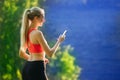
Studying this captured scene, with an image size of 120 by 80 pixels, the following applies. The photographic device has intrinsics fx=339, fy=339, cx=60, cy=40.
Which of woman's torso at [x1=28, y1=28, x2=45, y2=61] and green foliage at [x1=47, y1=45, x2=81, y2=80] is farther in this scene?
green foliage at [x1=47, y1=45, x2=81, y2=80]

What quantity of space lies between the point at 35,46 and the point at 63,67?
5.01ft

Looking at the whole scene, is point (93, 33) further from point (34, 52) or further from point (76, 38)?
point (34, 52)

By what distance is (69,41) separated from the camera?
4.07m

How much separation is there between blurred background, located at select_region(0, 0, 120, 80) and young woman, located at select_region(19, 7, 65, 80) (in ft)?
4.46

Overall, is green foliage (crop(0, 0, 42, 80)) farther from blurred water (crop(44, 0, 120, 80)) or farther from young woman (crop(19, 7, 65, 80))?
young woman (crop(19, 7, 65, 80))

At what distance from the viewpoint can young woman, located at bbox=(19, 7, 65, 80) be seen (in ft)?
8.56

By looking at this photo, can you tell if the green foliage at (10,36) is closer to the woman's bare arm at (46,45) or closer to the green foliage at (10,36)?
the green foliage at (10,36)

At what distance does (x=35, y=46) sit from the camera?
8.76 ft

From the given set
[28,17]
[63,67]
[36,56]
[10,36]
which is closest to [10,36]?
[10,36]

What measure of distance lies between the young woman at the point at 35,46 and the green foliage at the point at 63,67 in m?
1.44

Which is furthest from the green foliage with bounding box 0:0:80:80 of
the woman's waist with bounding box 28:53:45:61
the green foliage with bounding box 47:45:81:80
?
the woman's waist with bounding box 28:53:45:61

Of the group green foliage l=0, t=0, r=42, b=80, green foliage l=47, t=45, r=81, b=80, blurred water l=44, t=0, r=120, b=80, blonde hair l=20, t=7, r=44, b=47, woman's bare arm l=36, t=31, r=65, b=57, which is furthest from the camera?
green foliage l=0, t=0, r=42, b=80

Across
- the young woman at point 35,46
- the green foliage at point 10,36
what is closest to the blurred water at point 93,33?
the green foliage at point 10,36

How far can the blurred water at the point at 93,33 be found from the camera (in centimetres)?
396
